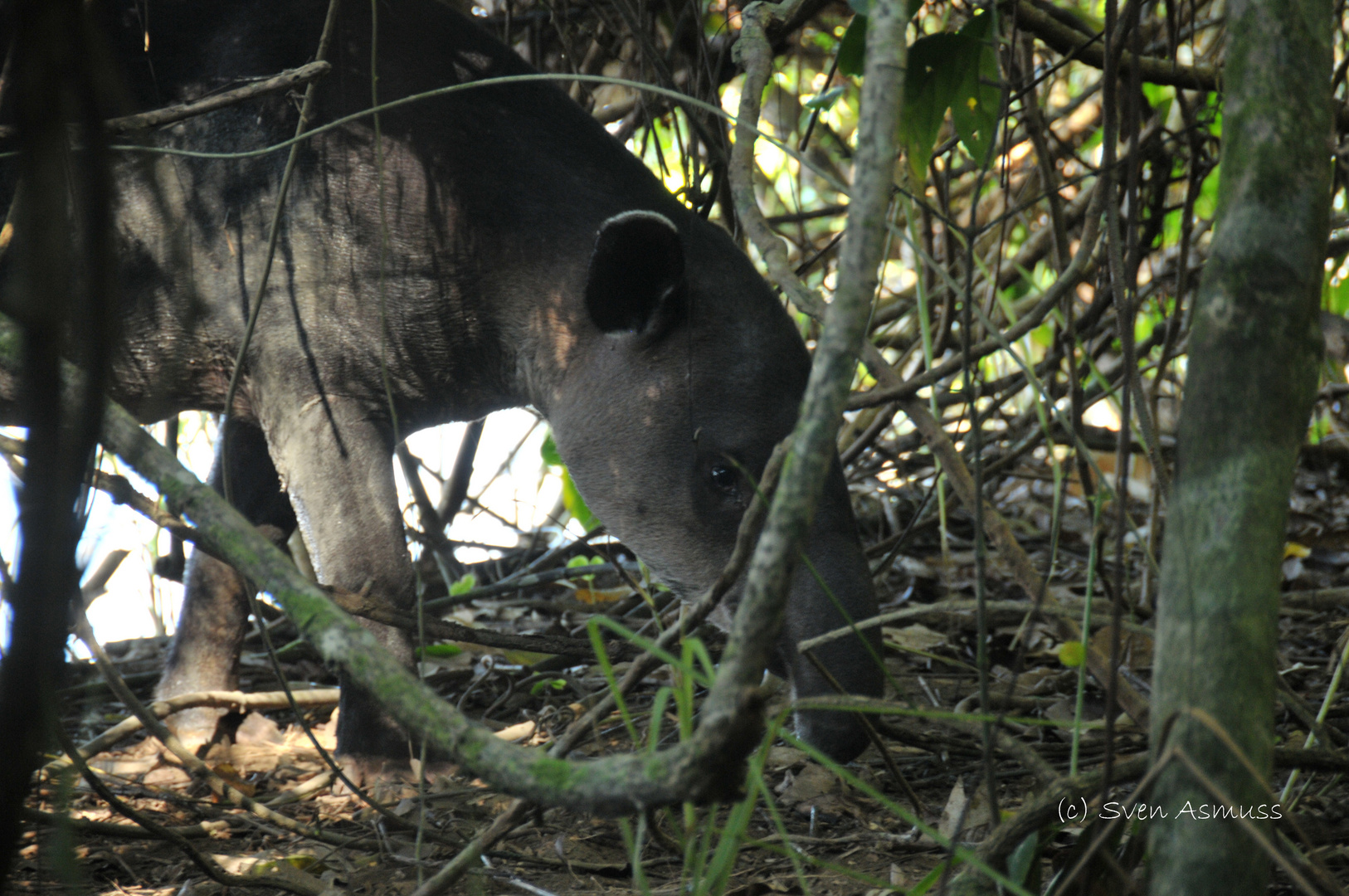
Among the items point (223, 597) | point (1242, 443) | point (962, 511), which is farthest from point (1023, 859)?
point (962, 511)

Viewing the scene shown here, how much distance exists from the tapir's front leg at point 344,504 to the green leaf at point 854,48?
1.52 meters

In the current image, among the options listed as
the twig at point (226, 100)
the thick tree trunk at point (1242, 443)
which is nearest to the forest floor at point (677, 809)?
the thick tree trunk at point (1242, 443)

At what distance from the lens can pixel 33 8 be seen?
0.79m

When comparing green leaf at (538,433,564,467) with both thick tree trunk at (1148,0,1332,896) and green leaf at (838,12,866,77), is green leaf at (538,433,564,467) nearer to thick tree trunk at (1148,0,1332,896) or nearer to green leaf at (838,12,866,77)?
green leaf at (838,12,866,77)

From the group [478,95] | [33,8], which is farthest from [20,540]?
[478,95]

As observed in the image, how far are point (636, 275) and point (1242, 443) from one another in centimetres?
182

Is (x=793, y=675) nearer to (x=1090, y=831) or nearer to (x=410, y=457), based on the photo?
(x=1090, y=831)

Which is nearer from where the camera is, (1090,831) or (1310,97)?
(1310,97)

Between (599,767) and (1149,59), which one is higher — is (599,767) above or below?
below

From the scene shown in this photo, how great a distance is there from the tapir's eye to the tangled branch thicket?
38 cm

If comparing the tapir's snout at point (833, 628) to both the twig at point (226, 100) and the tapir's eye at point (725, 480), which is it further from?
the twig at point (226, 100)

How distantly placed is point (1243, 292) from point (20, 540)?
119cm

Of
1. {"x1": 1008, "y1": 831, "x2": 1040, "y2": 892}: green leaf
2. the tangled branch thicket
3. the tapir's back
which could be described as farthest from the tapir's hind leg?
{"x1": 1008, "y1": 831, "x2": 1040, "y2": 892}: green leaf

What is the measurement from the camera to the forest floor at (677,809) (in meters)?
1.74
